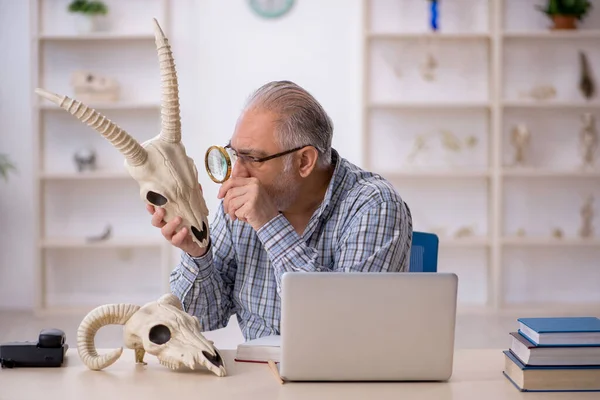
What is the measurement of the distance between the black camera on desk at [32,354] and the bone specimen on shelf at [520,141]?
3896 mm

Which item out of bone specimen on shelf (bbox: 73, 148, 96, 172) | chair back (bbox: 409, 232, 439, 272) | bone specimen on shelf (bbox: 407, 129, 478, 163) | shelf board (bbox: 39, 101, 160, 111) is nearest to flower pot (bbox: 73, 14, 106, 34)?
shelf board (bbox: 39, 101, 160, 111)

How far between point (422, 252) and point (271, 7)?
326 centimetres

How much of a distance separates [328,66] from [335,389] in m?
3.82

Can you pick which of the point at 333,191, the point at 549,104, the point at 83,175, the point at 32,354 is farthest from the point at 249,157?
the point at 549,104

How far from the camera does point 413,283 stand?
1405 mm

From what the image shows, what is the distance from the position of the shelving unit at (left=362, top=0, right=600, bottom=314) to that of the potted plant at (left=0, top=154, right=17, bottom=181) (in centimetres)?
221

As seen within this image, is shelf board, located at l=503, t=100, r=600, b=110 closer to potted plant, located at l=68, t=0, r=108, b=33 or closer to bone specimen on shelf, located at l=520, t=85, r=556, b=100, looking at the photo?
bone specimen on shelf, located at l=520, t=85, r=556, b=100

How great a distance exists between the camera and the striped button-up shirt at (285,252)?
1894mm

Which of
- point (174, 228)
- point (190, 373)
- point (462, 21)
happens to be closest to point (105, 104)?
point (462, 21)

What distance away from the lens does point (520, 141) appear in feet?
16.2

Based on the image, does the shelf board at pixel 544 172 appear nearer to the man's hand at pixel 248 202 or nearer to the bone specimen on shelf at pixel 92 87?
the bone specimen on shelf at pixel 92 87

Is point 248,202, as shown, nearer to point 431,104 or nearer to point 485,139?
point 431,104

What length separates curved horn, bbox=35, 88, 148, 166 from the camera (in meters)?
1.50

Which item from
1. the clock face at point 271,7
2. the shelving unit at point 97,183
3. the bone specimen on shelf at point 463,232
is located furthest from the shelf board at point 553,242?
A: the shelving unit at point 97,183
